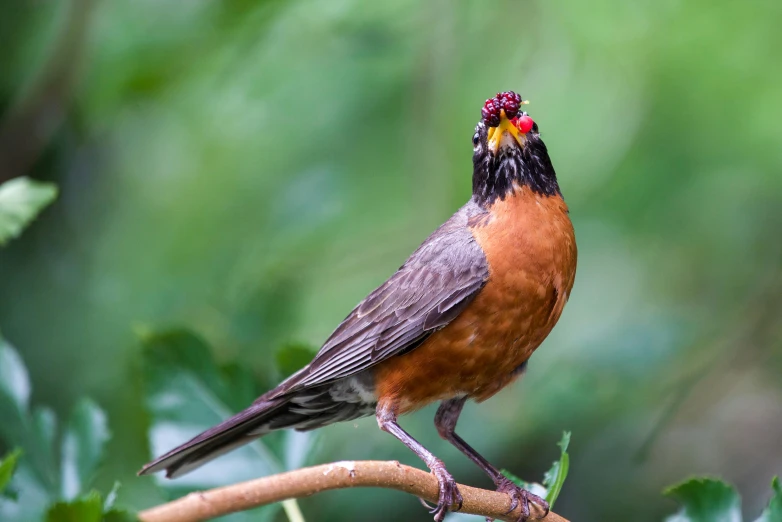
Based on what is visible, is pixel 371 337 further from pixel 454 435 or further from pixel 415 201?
pixel 415 201

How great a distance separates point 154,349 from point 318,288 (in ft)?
5.55

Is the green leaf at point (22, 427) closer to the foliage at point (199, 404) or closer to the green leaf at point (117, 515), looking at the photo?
the foliage at point (199, 404)

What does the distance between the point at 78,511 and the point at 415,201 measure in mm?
2977

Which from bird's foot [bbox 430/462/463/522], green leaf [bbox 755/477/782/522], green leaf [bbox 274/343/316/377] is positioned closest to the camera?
green leaf [bbox 755/477/782/522]

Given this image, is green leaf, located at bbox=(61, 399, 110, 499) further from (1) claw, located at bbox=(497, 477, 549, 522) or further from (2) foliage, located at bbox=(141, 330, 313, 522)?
(1) claw, located at bbox=(497, 477, 549, 522)

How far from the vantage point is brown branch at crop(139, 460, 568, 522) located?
2012 millimetres

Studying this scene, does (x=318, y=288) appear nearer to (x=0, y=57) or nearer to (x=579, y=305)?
(x=579, y=305)

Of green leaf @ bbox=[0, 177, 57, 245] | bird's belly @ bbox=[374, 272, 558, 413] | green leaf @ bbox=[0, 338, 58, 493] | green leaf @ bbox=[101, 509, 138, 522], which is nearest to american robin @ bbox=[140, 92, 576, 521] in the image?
bird's belly @ bbox=[374, 272, 558, 413]

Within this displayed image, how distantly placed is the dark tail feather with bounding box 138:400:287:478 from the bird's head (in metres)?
1.11

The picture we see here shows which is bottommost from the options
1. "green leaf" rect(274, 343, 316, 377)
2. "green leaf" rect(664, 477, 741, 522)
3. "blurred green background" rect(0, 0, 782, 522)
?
"green leaf" rect(664, 477, 741, 522)

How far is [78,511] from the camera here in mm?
2014

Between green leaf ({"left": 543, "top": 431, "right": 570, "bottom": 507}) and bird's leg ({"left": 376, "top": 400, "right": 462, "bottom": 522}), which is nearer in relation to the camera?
green leaf ({"left": 543, "top": 431, "right": 570, "bottom": 507})

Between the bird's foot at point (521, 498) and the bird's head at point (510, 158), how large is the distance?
1003mm

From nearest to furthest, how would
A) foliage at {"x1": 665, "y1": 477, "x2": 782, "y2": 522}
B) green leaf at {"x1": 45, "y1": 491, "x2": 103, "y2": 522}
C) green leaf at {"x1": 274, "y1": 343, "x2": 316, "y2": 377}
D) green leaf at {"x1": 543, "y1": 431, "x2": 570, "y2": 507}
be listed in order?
1. green leaf at {"x1": 45, "y1": 491, "x2": 103, "y2": 522}
2. green leaf at {"x1": 543, "y1": 431, "x2": 570, "y2": 507}
3. foliage at {"x1": 665, "y1": 477, "x2": 782, "y2": 522}
4. green leaf at {"x1": 274, "y1": 343, "x2": 316, "y2": 377}
